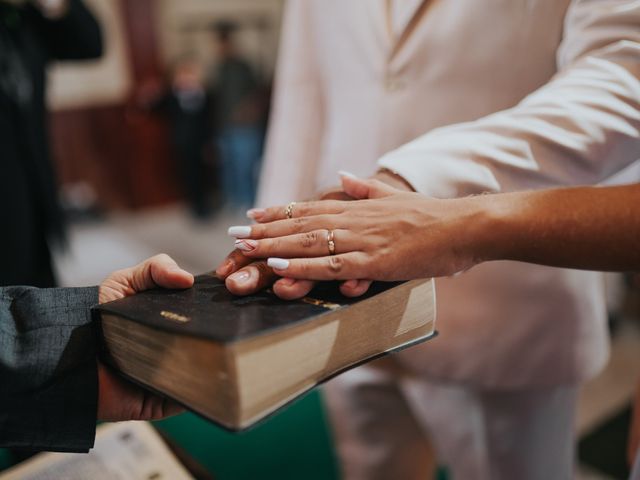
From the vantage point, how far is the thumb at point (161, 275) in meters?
0.57

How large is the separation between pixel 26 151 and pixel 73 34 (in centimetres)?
48

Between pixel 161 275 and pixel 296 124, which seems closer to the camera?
pixel 161 275

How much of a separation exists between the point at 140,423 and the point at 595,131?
2.30 feet

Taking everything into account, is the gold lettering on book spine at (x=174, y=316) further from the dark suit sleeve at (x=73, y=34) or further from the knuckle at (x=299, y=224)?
the dark suit sleeve at (x=73, y=34)

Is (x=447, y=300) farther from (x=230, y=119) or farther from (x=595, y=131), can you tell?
(x=230, y=119)

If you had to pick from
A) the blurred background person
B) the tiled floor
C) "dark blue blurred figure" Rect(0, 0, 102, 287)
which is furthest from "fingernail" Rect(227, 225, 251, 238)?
the blurred background person

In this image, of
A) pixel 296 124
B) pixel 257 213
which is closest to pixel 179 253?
pixel 296 124

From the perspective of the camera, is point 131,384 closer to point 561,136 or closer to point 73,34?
point 561,136

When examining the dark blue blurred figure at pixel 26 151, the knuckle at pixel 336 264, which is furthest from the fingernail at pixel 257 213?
the dark blue blurred figure at pixel 26 151

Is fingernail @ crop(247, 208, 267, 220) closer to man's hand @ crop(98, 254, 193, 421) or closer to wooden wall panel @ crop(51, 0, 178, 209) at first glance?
man's hand @ crop(98, 254, 193, 421)

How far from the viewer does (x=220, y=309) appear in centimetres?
51

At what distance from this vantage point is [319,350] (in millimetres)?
499

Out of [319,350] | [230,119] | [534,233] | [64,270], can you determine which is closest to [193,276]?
[319,350]

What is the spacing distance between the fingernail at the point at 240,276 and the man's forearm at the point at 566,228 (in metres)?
0.22
